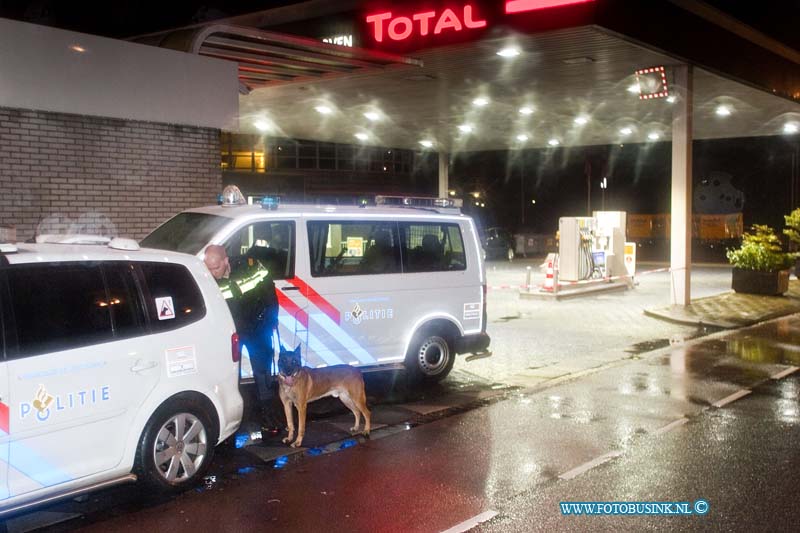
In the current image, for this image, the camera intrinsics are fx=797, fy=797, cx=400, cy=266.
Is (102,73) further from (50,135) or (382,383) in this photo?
(382,383)

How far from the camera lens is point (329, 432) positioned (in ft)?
25.9

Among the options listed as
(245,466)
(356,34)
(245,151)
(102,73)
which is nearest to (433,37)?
(356,34)

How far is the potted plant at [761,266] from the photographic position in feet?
65.6

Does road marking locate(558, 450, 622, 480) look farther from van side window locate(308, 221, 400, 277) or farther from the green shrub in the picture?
the green shrub

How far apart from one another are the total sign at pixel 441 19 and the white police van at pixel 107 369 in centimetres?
839

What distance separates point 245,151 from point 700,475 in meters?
31.2

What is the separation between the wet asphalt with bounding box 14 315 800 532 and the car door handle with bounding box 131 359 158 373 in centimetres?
103

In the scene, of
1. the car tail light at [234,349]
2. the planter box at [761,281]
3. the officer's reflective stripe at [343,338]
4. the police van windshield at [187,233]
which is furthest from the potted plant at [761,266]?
the car tail light at [234,349]

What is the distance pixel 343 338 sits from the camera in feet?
28.7

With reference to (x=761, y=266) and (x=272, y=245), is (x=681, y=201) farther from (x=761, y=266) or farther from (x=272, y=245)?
(x=272, y=245)

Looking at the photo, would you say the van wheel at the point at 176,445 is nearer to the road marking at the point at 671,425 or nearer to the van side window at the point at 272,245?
the van side window at the point at 272,245

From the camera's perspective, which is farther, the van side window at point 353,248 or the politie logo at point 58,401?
the van side window at point 353,248

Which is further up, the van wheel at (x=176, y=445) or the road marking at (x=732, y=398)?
the van wheel at (x=176, y=445)

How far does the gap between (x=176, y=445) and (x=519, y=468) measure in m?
2.81
